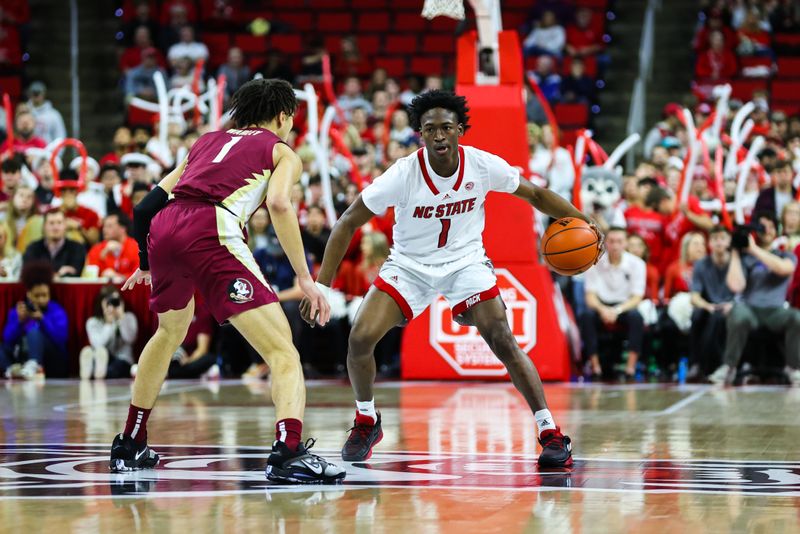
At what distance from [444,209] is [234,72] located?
14.5 meters

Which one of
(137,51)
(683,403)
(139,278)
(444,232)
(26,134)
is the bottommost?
(683,403)

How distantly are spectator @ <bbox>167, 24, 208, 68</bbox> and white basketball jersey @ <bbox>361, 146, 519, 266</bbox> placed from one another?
49.5 ft

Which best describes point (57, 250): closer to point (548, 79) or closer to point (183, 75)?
point (183, 75)

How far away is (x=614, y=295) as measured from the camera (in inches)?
549

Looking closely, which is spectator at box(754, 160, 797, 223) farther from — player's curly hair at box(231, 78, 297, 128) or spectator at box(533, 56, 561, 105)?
player's curly hair at box(231, 78, 297, 128)

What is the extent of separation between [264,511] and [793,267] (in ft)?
28.8

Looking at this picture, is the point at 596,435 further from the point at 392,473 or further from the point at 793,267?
the point at 793,267

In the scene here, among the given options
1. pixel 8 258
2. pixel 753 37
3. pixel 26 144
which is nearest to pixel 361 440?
pixel 8 258

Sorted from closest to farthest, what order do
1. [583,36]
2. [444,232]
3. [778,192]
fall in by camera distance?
1. [444,232]
2. [778,192]
3. [583,36]

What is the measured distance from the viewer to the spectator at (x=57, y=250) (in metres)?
14.2

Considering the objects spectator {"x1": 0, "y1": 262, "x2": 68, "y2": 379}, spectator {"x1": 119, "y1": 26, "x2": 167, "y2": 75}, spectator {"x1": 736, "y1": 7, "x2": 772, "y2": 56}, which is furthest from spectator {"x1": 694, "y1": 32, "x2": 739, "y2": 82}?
spectator {"x1": 0, "y1": 262, "x2": 68, "y2": 379}

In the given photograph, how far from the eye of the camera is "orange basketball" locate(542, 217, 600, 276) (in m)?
7.59

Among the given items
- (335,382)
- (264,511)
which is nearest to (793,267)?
(335,382)

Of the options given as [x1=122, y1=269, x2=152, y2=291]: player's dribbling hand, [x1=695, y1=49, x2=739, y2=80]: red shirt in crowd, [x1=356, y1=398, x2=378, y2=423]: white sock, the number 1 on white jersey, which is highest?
[x1=695, y1=49, x2=739, y2=80]: red shirt in crowd
